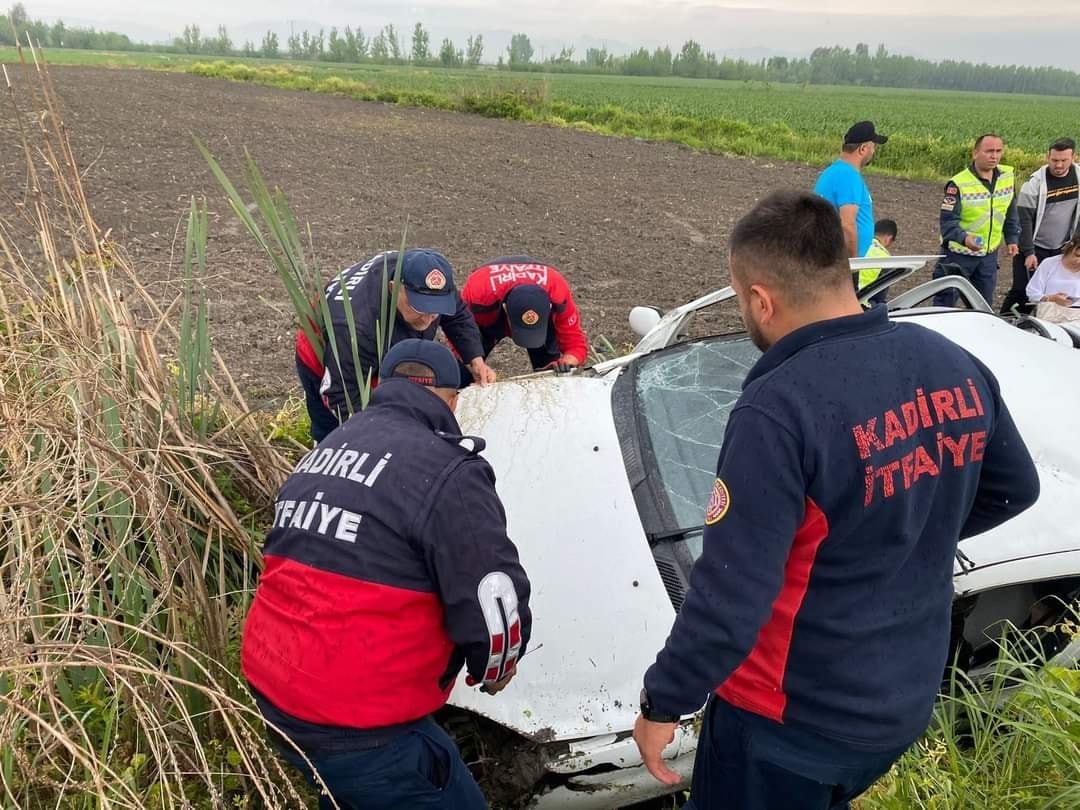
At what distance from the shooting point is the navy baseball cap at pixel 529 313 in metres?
3.46

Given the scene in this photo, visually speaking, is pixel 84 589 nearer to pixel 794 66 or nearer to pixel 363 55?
pixel 363 55

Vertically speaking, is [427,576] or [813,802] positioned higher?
[427,576]

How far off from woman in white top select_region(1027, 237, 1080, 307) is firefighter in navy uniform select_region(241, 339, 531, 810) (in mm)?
4357

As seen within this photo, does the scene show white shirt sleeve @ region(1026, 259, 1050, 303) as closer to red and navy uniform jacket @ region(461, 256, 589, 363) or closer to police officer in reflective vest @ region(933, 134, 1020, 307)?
police officer in reflective vest @ region(933, 134, 1020, 307)

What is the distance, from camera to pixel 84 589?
146cm

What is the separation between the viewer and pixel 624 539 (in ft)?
6.58

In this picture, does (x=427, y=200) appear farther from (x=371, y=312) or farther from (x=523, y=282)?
(x=371, y=312)

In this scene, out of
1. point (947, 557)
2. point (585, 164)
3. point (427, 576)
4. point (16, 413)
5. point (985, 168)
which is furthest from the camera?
point (585, 164)

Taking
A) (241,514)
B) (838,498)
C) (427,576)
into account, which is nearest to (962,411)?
(838,498)

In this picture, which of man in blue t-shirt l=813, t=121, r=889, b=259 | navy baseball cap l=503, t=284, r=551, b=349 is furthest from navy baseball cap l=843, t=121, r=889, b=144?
navy baseball cap l=503, t=284, r=551, b=349

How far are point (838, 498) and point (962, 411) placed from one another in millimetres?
284

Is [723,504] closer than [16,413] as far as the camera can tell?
Yes

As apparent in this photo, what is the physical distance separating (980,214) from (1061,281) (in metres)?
1.00

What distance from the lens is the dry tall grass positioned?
59.4 inches
